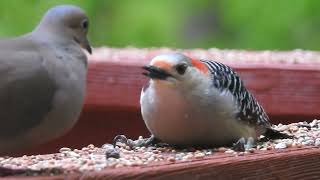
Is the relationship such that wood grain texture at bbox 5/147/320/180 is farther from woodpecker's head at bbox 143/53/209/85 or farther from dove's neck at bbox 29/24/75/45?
dove's neck at bbox 29/24/75/45

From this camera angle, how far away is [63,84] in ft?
7.93

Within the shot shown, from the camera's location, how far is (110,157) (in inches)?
101

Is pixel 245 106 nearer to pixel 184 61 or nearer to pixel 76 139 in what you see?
pixel 184 61

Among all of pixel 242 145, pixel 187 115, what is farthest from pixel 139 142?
pixel 242 145

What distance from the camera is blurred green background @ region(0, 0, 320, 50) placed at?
19.0 ft

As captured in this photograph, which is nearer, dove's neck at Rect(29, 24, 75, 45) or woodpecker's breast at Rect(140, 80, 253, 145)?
dove's neck at Rect(29, 24, 75, 45)

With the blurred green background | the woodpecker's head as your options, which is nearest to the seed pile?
the woodpecker's head

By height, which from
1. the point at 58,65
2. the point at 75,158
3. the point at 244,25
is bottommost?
the point at 75,158

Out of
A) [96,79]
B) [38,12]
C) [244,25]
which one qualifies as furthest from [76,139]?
[244,25]

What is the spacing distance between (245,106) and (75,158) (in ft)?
2.14

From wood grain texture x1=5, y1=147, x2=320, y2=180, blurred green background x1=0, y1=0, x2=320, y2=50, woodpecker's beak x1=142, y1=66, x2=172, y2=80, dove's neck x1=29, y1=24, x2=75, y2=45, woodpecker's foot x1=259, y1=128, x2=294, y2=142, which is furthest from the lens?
blurred green background x1=0, y1=0, x2=320, y2=50

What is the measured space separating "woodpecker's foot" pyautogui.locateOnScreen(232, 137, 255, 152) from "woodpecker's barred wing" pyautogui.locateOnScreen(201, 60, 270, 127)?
4.7 inches

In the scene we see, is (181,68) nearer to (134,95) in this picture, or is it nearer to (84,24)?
(84,24)

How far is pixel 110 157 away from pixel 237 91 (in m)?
0.58
